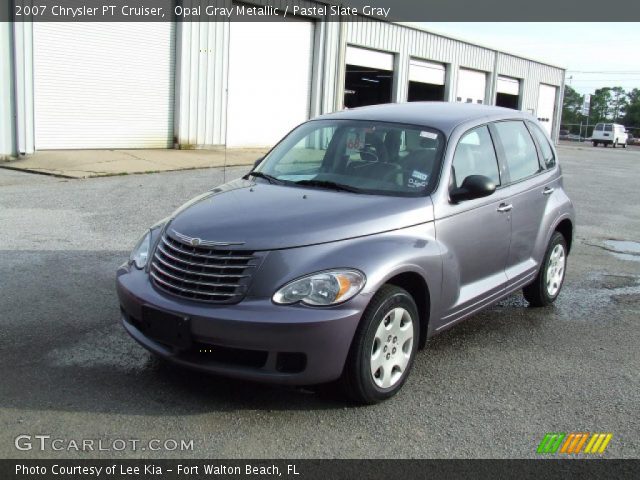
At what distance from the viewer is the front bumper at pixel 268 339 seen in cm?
363

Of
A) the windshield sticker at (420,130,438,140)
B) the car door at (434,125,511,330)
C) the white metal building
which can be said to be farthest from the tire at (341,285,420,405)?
the white metal building

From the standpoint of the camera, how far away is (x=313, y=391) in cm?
421

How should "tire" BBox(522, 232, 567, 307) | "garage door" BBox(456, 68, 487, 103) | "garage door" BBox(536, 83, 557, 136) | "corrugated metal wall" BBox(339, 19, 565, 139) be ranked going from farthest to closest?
1. "garage door" BBox(536, 83, 557, 136)
2. "garage door" BBox(456, 68, 487, 103)
3. "corrugated metal wall" BBox(339, 19, 565, 139)
4. "tire" BBox(522, 232, 567, 307)

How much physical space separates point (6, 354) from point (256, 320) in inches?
78.7

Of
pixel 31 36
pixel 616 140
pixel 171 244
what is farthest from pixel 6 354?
pixel 616 140

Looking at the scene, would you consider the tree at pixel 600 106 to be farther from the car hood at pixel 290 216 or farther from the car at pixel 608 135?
the car hood at pixel 290 216

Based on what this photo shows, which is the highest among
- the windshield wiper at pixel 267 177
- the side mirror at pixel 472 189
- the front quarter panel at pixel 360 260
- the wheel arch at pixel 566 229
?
the side mirror at pixel 472 189

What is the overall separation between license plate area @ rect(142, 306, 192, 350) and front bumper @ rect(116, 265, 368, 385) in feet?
0.06

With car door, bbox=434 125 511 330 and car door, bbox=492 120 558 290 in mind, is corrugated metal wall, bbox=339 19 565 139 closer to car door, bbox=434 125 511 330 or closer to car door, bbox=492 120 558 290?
car door, bbox=492 120 558 290

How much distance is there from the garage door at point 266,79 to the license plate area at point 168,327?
60.0ft
